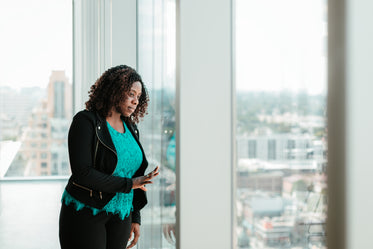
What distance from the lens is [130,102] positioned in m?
1.83

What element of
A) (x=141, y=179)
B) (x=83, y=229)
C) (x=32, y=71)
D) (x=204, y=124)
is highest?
(x=32, y=71)

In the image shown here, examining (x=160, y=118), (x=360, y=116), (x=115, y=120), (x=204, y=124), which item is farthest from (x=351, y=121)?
(x=160, y=118)

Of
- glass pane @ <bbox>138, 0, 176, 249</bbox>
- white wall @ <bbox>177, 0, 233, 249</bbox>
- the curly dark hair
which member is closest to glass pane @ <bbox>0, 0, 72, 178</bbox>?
glass pane @ <bbox>138, 0, 176, 249</bbox>

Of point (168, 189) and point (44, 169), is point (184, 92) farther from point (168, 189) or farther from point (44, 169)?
point (44, 169)

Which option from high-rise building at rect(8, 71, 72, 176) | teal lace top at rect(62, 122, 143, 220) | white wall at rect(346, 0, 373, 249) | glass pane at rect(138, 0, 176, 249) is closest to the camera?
white wall at rect(346, 0, 373, 249)

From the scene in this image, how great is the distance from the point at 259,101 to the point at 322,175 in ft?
1.32

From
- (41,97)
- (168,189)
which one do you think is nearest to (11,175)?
(41,97)

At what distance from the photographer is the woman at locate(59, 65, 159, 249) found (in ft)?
5.45

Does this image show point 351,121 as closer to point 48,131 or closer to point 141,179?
point 141,179

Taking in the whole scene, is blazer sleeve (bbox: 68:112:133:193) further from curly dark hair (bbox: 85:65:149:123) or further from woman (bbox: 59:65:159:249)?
curly dark hair (bbox: 85:65:149:123)

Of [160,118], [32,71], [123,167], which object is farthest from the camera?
[32,71]

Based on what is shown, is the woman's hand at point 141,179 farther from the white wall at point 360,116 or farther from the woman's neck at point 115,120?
the white wall at point 360,116

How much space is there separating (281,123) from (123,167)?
2.33ft

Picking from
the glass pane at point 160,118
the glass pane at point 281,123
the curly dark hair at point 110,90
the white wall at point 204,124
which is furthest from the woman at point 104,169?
the glass pane at point 281,123
